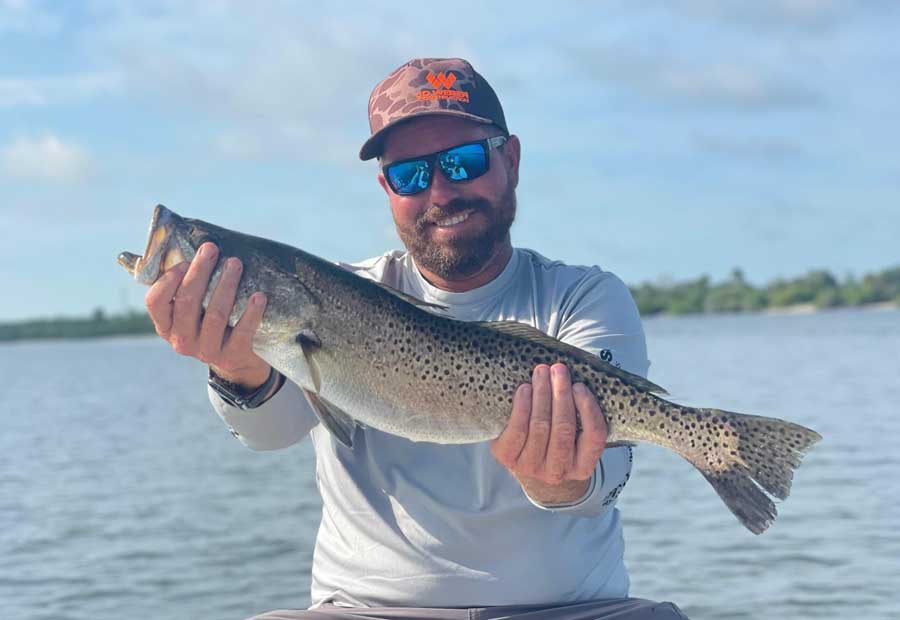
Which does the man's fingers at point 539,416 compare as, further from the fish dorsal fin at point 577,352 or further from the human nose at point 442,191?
the human nose at point 442,191

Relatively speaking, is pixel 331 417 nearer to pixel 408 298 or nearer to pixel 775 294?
pixel 408 298

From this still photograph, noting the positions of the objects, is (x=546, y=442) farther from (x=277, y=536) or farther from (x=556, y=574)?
(x=277, y=536)

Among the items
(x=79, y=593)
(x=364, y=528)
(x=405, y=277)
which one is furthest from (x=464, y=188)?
(x=79, y=593)

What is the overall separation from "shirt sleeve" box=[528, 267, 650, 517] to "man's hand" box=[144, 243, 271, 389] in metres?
1.36

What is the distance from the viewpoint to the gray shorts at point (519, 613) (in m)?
4.73

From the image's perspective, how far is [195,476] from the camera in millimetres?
21672

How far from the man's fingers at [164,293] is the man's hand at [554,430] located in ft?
4.56

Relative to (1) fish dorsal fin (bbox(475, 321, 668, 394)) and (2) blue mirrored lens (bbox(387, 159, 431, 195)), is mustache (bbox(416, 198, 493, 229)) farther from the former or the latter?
(1) fish dorsal fin (bbox(475, 321, 668, 394))

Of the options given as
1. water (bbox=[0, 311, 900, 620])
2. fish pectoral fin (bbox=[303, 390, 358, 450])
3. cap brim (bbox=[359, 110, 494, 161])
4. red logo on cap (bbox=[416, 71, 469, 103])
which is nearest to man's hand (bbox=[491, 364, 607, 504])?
fish pectoral fin (bbox=[303, 390, 358, 450])

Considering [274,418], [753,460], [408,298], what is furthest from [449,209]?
[753,460]

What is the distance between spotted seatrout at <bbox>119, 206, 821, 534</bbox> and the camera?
4312 mm

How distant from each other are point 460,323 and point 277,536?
438 inches

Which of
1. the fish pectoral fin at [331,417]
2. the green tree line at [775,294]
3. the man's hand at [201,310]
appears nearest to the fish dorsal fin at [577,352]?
the fish pectoral fin at [331,417]

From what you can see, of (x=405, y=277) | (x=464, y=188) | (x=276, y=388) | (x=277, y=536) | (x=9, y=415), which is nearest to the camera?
(x=276, y=388)
